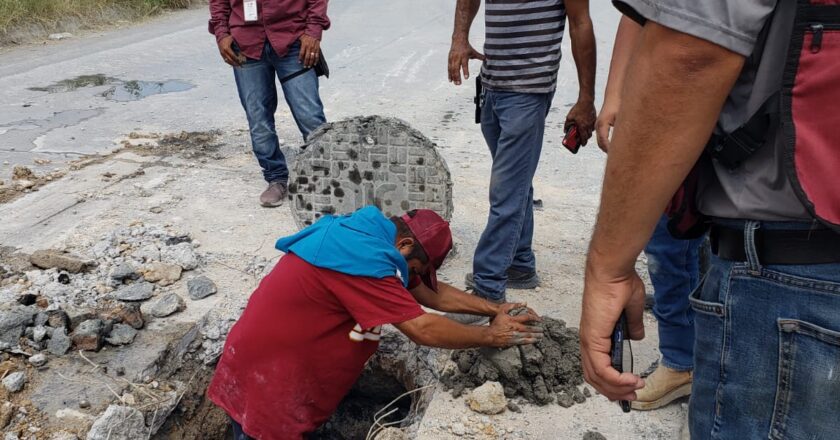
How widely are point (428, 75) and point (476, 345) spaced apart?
6.01m

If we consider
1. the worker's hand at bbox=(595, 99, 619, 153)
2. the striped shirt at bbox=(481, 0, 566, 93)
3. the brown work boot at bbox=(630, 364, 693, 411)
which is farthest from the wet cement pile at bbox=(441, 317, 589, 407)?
the striped shirt at bbox=(481, 0, 566, 93)

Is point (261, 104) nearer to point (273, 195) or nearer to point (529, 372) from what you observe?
point (273, 195)

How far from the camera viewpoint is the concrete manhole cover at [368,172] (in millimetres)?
3697

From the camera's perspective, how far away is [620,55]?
2.47 metres

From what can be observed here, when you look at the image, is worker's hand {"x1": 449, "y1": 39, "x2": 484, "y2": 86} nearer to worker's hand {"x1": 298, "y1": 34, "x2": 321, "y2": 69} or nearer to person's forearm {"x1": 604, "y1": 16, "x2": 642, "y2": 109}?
person's forearm {"x1": 604, "y1": 16, "x2": 642, "y2": 109}

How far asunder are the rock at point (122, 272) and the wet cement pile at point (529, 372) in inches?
72.6

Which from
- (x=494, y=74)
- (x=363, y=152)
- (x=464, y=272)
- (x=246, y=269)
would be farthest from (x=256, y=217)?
(x=494, y=74)

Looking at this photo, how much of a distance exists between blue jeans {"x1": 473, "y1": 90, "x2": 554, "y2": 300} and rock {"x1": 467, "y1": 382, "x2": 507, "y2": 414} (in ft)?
2.10

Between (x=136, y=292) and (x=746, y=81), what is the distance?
122 inches

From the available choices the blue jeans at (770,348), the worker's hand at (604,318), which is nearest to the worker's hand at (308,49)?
the worker's hand at (604,318)

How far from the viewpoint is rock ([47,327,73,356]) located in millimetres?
3012

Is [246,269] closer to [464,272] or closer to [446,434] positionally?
[464,272]

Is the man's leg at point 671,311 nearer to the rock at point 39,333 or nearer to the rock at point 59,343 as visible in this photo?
the rock at point 59,343

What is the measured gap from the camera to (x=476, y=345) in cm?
258
